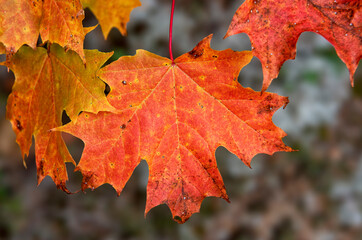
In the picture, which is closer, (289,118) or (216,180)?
(216,180)

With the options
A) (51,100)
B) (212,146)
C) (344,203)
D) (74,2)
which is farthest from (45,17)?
(344,203)

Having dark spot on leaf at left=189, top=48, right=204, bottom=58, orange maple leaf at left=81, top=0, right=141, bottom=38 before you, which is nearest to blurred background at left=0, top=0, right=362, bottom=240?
orange maple leaf at left=81, top=0, right=141, bottom=38

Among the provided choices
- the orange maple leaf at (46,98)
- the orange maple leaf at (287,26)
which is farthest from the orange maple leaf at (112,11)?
the orange maple leaf at (287,26)

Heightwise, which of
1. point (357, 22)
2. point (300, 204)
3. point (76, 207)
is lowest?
point (76, 207)

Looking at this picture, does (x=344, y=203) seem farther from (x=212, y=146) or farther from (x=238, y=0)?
(x=212, y=146)

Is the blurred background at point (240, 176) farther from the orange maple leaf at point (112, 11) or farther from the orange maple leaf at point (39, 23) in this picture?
the orange maple leaf at point (39, 23)

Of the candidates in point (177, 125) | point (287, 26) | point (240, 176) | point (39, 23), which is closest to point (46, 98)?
point (39, 23)

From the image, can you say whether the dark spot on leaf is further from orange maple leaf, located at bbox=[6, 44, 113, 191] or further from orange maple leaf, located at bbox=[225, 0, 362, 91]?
orange maple leaf, located at bbox=[6, 44, 113, 191]
